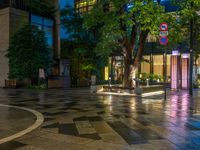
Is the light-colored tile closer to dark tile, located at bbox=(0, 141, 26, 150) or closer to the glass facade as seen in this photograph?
dark tile, located at bbox=(0, 141, 26, 150)

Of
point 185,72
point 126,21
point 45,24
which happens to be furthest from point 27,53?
point 185,72

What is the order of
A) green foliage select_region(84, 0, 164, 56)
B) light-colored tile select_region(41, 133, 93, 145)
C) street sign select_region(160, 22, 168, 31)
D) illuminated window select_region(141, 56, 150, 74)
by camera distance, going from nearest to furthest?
light-colored tile select_region(41, 133, 93, 145) < street sign select_region(160, 22, 168, 31) < green foliage select_region(84, 0, 164, 56) < illuminated window select_region(141, 56, 150, 74)

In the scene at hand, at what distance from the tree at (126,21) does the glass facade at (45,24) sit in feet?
43.5

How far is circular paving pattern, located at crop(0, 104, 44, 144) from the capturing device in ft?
24.9

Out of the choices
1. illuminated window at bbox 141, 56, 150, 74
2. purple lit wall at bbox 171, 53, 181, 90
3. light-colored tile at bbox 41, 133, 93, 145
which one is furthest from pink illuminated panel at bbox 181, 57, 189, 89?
light-colored tile at bbox 41, 133, 93, 145

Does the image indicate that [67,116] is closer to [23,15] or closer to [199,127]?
[199,127]

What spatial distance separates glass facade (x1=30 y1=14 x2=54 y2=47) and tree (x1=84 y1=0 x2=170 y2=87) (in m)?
13.3

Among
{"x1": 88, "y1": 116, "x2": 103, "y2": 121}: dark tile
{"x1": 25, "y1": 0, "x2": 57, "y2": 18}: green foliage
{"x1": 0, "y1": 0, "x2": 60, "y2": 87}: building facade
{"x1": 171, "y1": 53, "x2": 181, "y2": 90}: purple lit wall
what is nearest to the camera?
{"x1": 88, "y1": 116, "x2": 103, "y2": 121}: dark tile

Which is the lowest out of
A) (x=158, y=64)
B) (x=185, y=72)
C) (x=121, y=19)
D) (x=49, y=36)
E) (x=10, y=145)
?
(x=10, y=145)

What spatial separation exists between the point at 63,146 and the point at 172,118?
5063mm

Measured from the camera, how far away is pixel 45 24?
34.4 m

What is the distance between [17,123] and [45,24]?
2672 cm

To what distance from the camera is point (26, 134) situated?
7.61m

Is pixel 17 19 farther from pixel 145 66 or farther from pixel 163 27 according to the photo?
pixel 163 27
